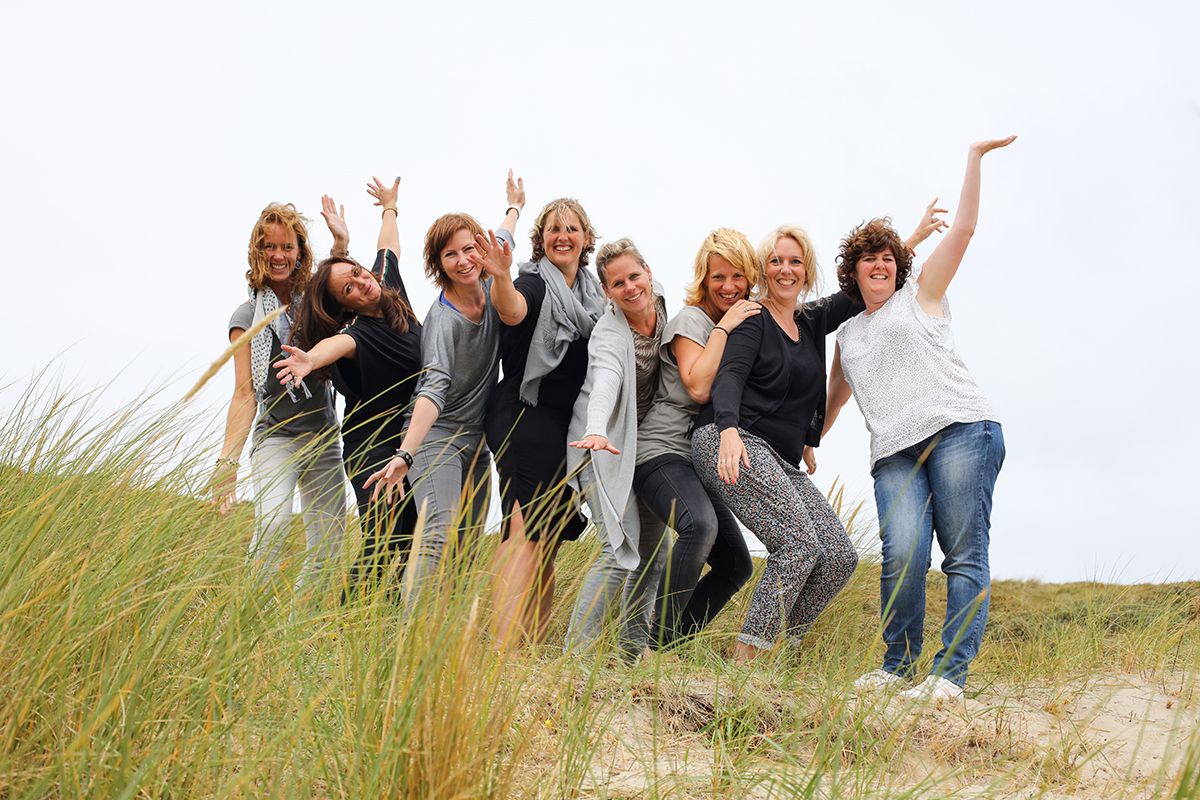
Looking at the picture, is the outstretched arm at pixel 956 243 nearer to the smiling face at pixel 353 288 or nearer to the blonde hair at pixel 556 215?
the blonde hair at pixel 556 215

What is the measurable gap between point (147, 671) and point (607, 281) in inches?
107

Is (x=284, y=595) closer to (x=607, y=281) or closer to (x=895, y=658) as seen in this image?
(x=607, y=281)

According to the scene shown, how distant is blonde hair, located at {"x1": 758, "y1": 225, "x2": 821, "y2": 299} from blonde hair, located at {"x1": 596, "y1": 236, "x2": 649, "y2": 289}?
0.56 metres

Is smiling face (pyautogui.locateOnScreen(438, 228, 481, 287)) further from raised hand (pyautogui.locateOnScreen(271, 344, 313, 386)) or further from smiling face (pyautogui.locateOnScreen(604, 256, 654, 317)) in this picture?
raised hand (pyautogui.locateOnScreen(271, 344, 313, 386))

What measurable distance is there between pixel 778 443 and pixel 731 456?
15.9 inches

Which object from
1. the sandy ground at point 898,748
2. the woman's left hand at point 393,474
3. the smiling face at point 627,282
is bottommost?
the sandy ground at point 898,748

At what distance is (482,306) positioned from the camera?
4.59 m

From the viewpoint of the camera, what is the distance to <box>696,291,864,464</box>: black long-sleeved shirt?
4203 mm

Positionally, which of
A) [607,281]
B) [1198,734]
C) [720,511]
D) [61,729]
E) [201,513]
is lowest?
[61,729]

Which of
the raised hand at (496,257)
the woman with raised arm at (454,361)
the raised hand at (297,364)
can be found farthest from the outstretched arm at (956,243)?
the raised hand at (297,364)

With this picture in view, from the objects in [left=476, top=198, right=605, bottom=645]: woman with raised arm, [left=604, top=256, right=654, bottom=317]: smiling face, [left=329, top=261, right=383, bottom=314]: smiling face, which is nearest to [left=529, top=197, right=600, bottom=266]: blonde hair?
[left=476, top=198, right=605, bottom=645]: woman with raised arm

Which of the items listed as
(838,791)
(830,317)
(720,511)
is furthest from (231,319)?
(838,791)

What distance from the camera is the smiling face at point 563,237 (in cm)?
461

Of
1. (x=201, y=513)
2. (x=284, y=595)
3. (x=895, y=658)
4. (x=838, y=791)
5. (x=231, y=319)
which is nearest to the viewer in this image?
(x=838, y=791)
